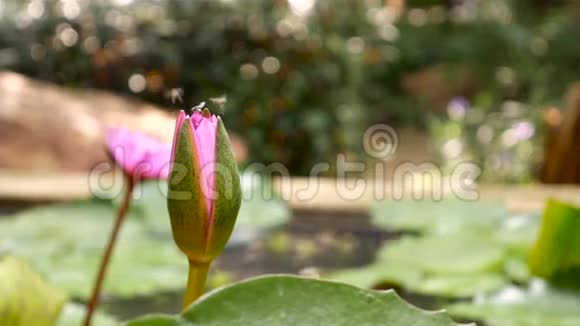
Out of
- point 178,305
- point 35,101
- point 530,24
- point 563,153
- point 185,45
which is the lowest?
point 178,305

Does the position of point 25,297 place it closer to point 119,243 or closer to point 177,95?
point 177,95

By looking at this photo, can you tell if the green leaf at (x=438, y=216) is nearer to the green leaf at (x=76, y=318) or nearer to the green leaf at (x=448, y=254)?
the green leaf at (x=448, y=254)

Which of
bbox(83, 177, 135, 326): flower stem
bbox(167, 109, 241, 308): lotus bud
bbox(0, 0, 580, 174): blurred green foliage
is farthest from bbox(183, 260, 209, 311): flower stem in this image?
bbox(0, 0, 580, 174): blurred green foliage

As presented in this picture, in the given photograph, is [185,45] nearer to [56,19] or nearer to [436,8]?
[56,19]

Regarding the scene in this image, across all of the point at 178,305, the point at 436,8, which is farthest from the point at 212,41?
the point at 436,8

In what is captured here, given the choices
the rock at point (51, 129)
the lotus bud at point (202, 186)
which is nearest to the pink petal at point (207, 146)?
the lotus bud at point (202, 186)

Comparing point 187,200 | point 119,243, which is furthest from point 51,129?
point 187,200

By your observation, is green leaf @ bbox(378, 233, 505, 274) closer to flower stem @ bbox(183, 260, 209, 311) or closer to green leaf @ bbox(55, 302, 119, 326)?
green leaf @ bbox(55, 302, 119, 326)
